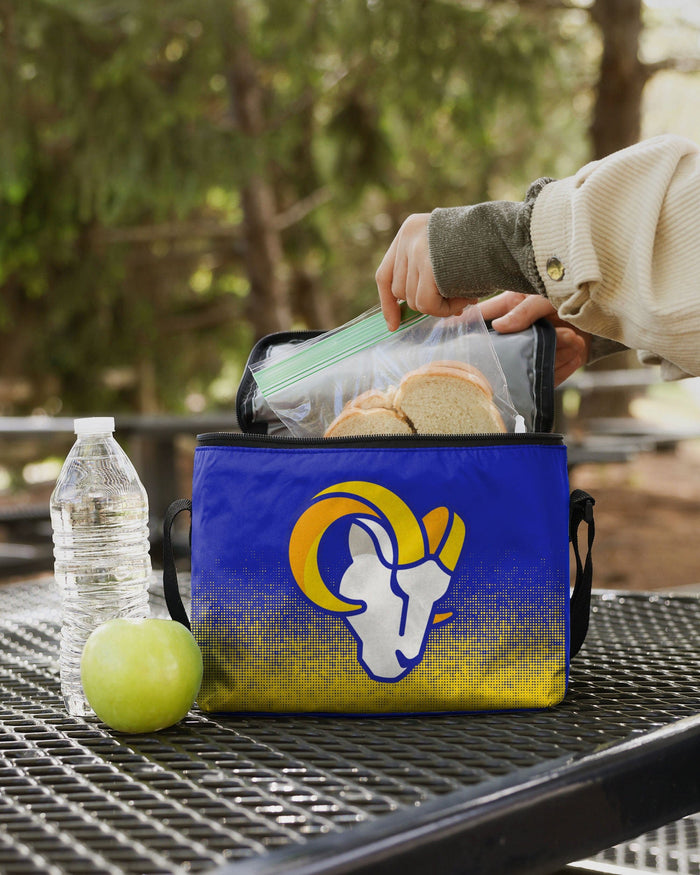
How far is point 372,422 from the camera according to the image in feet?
4.11

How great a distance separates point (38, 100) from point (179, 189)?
→ 57.5 inches

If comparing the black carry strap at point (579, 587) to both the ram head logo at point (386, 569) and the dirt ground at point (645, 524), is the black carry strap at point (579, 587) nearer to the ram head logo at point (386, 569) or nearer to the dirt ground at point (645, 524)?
the ram head logo at point (386, 569)

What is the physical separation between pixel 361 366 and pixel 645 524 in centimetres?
620

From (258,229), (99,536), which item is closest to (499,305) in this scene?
(99,536)

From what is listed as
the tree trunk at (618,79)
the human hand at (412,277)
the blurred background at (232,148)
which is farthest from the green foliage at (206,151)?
the human hand at (412,277)

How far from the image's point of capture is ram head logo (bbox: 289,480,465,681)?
1130 mm

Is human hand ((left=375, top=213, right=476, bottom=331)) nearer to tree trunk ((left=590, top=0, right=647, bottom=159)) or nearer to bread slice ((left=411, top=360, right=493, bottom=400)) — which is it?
bread slice ((left=411, top=360, right=493, bottom=400))

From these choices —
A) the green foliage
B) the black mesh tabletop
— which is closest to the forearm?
the black mesh tabletop

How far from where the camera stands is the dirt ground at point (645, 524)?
5.89m

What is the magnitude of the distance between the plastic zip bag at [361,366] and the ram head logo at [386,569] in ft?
Result: 0.63

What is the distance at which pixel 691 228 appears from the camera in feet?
3.71

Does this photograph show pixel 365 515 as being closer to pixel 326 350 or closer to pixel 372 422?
pixel 372 422

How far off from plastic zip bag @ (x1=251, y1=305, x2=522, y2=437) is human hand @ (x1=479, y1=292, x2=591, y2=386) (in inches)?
1.8

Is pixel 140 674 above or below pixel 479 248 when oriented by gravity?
below
